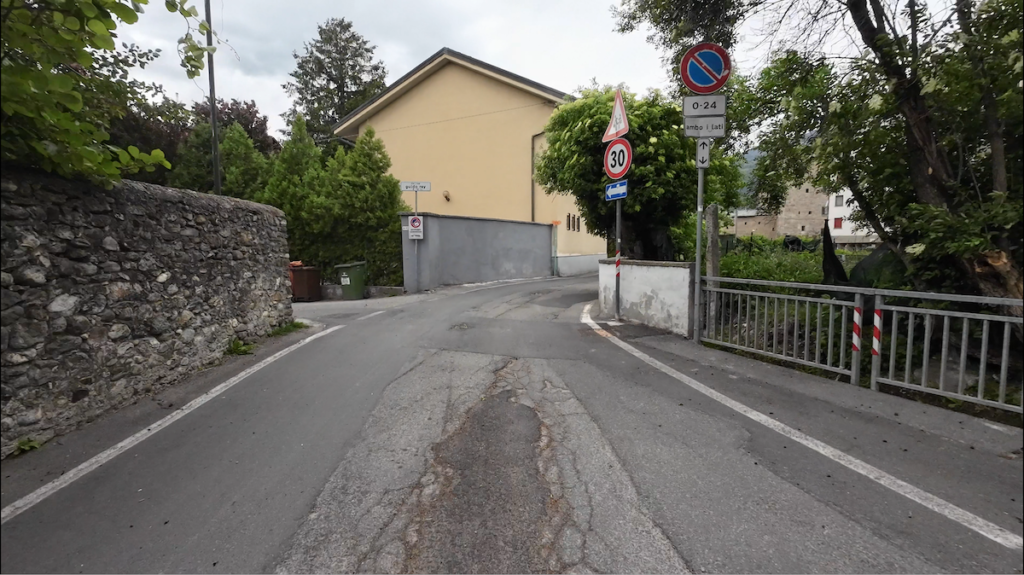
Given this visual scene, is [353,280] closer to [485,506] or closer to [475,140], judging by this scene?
[475,140]

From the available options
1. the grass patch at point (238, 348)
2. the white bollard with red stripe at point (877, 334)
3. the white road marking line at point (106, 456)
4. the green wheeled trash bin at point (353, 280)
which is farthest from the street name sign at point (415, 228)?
the white bollard with red stripe at point (877, 334)

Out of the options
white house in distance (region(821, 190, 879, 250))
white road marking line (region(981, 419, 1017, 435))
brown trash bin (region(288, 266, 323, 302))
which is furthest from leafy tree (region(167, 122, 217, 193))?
white road marking line (region(981, 419, 1017, 435))

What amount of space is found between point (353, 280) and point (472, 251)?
4025 millimetres

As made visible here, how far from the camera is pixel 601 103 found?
36.7 ft

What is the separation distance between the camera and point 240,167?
65.2 ft

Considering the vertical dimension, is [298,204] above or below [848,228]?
above

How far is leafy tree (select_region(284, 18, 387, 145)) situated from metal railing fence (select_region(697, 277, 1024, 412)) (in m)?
38.0

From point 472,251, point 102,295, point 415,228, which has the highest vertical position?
point 415,228

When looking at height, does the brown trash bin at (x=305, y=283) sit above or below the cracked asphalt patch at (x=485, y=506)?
above

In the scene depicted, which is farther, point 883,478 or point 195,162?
point 195,162

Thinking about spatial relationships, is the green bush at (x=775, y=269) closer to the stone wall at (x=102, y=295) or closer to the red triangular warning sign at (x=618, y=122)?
the red triangular warning sign at (x=618, y=122)

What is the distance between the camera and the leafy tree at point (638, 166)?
10641 millimetres

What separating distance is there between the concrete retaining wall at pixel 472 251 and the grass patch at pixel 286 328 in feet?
20.3

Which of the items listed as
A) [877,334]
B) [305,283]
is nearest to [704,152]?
[877,334]
